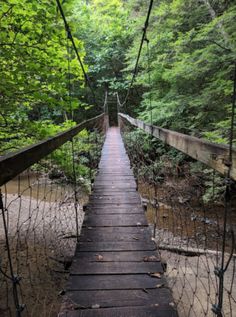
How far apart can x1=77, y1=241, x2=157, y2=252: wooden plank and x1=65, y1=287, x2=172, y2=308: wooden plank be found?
14.2 inches

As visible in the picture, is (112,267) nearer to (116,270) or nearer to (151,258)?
(116,270)

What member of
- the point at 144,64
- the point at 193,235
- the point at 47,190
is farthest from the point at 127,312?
the point at 144,64

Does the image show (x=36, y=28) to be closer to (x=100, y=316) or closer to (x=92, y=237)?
(x=92, y=237)

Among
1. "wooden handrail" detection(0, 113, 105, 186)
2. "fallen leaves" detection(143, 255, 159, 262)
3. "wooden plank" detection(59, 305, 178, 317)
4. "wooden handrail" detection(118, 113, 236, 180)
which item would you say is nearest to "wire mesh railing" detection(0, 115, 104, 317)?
"wooden handrail" detection(0, 113, 105, 186)

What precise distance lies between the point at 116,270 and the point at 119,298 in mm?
208

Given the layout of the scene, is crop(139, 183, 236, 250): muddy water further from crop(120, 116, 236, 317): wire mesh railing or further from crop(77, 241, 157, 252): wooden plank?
crop(77, 241, 157, 252): wooden plank

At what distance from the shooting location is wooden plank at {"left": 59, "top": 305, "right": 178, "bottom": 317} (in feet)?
3.28

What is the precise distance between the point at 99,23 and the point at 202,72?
27.1 feet

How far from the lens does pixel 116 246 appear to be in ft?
5.05

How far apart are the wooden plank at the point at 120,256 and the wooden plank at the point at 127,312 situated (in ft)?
1.16

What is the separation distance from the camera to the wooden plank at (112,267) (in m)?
1.29

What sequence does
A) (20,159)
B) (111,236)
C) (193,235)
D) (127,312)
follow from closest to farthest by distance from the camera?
(20,159), (127,312), (111,236), (193,235)

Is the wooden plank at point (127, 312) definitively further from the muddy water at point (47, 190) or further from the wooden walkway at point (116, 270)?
the muddy water at point (47, 190)

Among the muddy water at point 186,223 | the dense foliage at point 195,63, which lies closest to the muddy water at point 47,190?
the muddy water at point 186,223
